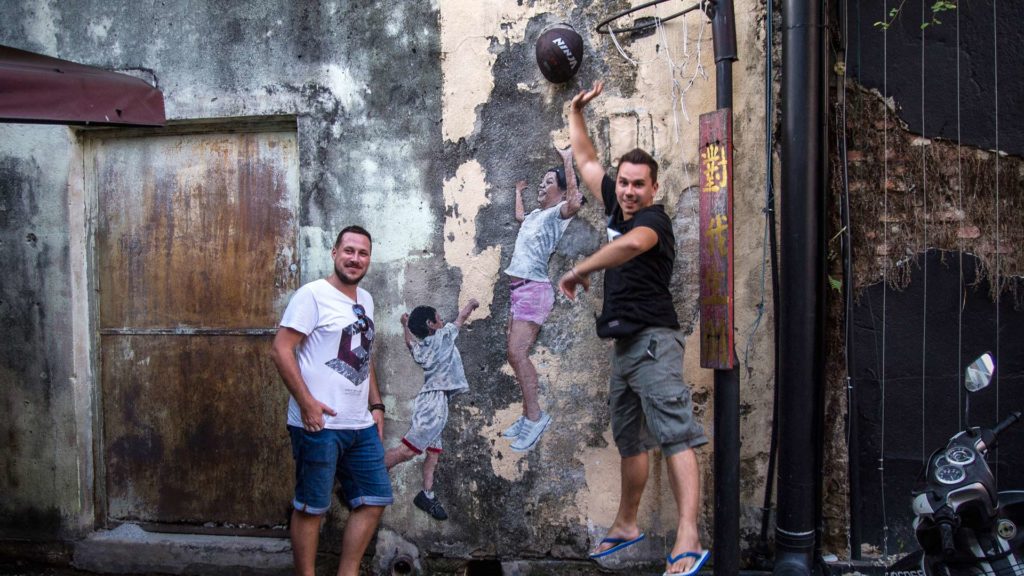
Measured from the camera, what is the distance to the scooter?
3104mm

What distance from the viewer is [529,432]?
14.3 feet

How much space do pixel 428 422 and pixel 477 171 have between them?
152 cm

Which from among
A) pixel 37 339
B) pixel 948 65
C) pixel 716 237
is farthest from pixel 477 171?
pixel 37 339

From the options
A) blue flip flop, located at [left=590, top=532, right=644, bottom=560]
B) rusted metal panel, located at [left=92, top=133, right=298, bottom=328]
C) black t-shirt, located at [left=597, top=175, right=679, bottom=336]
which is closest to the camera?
black t-shirt, located at [left=597, top=175, right=679, bottom=336]

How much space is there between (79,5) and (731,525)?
5.00 m

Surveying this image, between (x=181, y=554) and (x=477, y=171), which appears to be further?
(x=181, y=554)

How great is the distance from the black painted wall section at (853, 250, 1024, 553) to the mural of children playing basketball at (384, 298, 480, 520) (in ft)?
7.36

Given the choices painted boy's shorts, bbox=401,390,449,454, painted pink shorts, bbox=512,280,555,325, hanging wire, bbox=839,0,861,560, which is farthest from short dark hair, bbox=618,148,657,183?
painted boy's shorts, bbox=401,390,449,454

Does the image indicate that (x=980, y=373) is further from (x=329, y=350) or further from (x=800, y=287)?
(x=329, y=350)

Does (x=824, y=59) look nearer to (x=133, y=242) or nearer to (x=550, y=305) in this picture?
(x=550, y=305)

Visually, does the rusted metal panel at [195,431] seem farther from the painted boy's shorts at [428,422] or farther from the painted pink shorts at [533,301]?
the painted pink shorts at [533,301]

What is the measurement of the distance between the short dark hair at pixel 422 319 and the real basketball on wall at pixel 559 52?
5.03 ft

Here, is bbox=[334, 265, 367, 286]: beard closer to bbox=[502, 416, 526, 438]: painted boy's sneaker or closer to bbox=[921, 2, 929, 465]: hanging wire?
bbox=[502, 416, 526, 438]: painted boy's sneaker

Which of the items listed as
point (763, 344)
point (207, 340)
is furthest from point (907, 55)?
point (207, 340)
